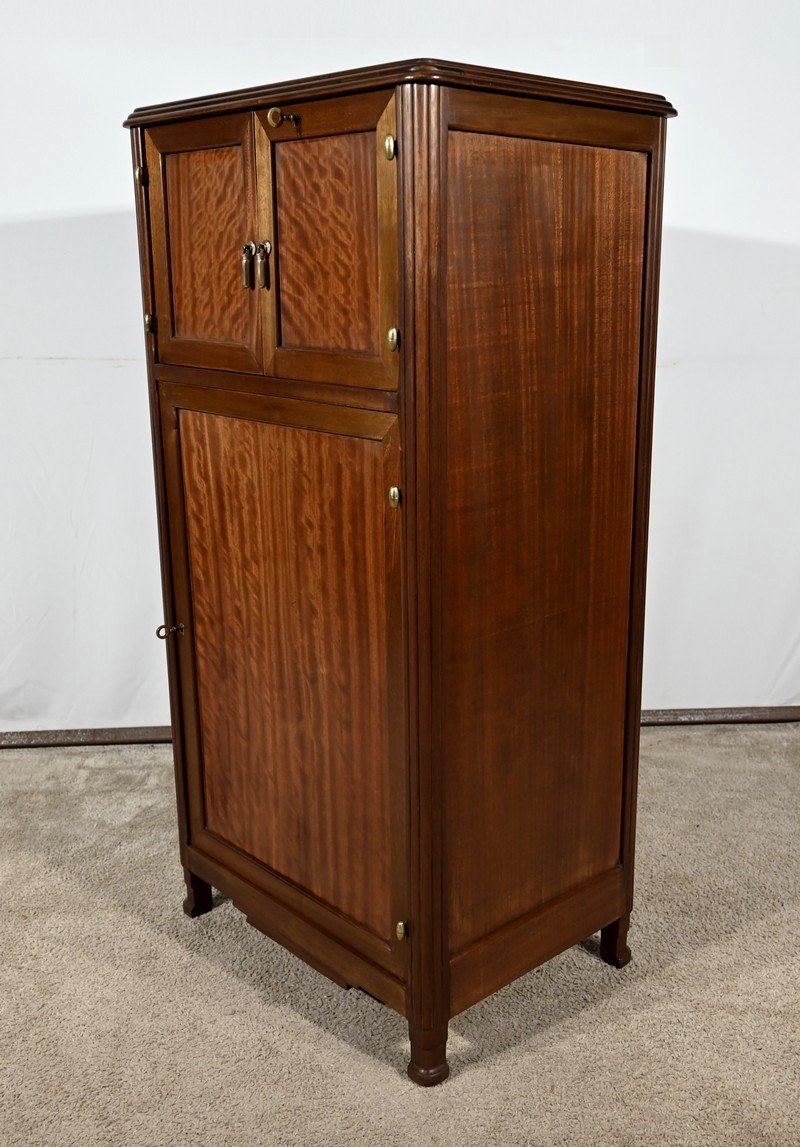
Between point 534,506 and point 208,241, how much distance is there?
2.35 ft

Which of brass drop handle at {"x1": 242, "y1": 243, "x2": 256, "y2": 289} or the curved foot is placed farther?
the curved foot

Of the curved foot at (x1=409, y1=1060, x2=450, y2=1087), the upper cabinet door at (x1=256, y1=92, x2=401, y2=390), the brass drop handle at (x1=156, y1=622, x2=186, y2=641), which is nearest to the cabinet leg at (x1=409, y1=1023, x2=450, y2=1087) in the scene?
the curved foot at (x1=409, y1=1060, x2=450, y2=1087)

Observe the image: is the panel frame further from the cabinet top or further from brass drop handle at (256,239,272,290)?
brass drop handle at (256,239,272,290)

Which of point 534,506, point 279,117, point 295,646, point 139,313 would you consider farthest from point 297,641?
point 139,313

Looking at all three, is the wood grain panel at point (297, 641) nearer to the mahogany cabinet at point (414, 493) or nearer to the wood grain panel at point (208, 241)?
the mahogany cabinet at point (414, 493)

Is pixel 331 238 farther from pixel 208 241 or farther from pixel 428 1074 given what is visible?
pixel 428 1074

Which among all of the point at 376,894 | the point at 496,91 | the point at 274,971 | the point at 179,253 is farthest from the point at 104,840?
the point at 496,91

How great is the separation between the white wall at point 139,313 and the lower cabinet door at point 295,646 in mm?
967

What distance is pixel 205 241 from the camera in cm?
196

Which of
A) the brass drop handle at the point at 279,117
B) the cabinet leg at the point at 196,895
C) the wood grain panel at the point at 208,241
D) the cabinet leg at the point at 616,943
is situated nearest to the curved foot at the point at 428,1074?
the cabinet leg at the point at 616,943

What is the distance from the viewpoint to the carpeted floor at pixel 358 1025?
1872mm

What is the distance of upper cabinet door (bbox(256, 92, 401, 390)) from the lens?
1620mm

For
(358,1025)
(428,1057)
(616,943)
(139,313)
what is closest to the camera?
(428,1057)

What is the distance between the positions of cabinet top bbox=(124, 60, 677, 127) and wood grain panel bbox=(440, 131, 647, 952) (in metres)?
0.07
